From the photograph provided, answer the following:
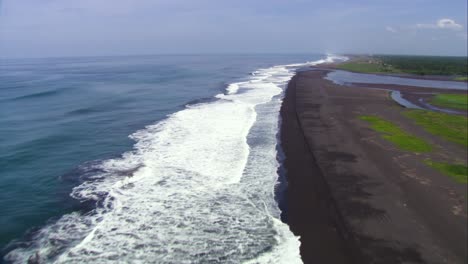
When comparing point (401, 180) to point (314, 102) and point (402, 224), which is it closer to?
point (402, 224)

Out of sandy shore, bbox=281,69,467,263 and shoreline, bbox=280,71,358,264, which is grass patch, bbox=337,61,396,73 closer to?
sandy shore, bbox=281,69,467,263

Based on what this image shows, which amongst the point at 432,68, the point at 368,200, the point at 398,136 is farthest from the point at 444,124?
the point at 432,68

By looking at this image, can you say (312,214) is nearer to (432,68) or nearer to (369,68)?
(369,68)

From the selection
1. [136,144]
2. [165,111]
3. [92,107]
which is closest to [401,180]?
[136,144]

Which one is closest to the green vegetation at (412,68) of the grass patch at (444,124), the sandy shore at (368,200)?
the grass patch at (444,124)

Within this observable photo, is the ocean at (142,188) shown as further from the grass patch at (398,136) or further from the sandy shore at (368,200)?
the grass patch at (398,136)

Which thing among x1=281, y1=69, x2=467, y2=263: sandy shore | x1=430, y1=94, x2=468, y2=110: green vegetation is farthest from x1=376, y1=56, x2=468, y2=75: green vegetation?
x1=281, y1=69, x2=467, y2=263: sandy shore

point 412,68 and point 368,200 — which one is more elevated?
point 412,68
